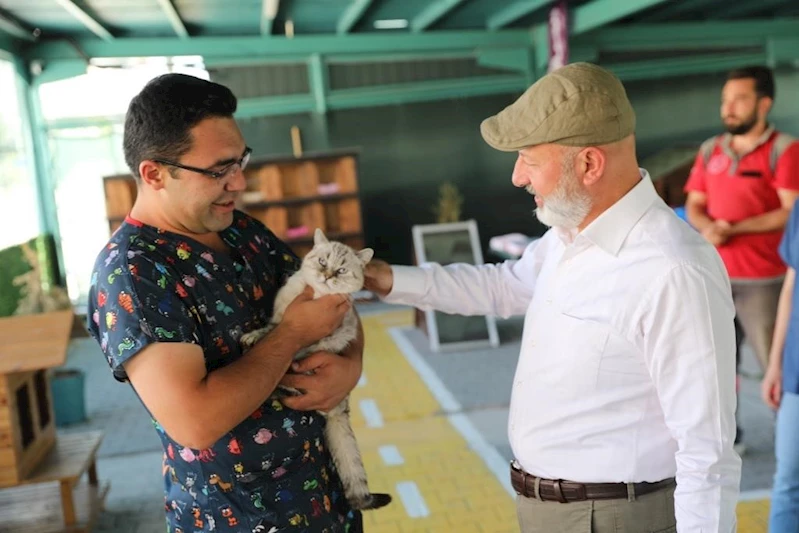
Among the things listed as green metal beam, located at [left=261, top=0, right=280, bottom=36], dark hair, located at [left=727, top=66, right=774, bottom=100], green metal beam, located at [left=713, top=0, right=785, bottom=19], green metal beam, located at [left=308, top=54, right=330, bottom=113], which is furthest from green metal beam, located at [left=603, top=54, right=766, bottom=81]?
dark hair, located at [left=727, top=66, right=774, bottom=100]

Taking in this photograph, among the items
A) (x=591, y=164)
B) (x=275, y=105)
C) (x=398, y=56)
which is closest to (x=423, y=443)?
(x=591, y=164)

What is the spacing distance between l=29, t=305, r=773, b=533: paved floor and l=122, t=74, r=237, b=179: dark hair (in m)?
2.44

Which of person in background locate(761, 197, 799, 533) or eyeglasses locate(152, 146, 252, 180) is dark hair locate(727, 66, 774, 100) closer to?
person in background locate(761, 197, 799, 533)

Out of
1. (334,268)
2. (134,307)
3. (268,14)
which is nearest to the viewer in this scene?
(134,307)

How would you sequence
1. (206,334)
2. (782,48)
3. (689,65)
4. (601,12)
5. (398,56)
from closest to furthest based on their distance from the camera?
1. (206,334)
2. (601,12)
3. (398,56)
4. (782,48)
5. (689,65)

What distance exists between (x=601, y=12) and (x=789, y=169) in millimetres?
4711

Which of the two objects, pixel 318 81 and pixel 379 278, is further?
pixel 318 81

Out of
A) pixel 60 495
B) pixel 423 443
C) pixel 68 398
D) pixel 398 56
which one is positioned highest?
pixel 398 56

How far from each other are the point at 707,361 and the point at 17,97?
843 cm

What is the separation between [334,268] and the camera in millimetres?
1837

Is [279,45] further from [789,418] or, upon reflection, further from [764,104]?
[789,418]

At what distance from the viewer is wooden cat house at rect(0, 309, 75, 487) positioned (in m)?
3.07

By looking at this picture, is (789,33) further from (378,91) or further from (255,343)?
(255,343)

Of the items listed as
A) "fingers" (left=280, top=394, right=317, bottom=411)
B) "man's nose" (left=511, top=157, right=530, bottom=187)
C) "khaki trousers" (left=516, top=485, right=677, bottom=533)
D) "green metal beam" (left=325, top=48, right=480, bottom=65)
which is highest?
"green metal beam" (left=325, top=48, right=480, bottom=65)
